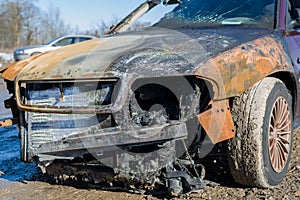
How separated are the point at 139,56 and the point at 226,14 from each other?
1.47 metres

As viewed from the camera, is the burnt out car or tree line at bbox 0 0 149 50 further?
tree line at bbox 0 0 149 50

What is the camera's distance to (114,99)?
2.33 m

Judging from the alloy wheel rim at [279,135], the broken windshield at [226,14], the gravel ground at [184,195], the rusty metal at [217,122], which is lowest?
the gravel ground at [184,195]

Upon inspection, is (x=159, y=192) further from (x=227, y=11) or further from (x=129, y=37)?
(x=227, y=11)

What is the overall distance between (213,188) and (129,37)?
1408 mm

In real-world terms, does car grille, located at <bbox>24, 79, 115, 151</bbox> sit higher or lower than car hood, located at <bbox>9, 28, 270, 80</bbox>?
lower

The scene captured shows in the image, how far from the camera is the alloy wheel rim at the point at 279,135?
286 centimetres

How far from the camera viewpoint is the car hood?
2391mm

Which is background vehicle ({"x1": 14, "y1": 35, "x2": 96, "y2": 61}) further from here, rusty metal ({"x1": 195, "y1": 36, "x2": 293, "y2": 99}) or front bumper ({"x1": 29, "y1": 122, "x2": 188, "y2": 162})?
front bumper ({"x1": 29, "y1": 122, "x2": 188, "y2": 162})

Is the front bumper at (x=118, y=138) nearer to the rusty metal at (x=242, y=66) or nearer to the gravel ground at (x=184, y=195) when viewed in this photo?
the rusty metal at (x=242, y=66)

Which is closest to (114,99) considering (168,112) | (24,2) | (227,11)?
(168,112)

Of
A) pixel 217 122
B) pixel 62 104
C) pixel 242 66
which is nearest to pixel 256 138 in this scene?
pixel 217 122

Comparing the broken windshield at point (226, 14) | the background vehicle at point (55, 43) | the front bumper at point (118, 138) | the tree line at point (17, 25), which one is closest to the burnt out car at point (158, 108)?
the front bumper at point (118, 138)

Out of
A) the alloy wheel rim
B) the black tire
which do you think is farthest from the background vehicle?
the black tire
